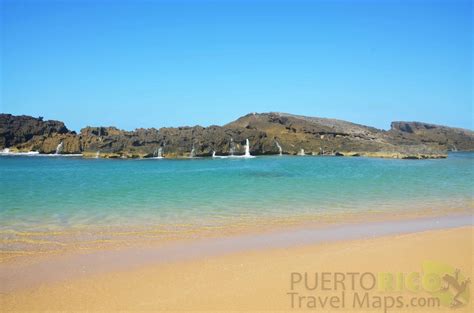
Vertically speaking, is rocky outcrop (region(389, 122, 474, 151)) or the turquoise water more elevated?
rocky outcrop (region(389, 122, 474, 151))

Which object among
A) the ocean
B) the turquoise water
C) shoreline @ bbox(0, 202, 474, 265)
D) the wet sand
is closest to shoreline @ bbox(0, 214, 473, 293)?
the wet sand

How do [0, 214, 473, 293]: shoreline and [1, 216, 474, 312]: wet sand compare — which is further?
[0, 214, 473, 293]: shoreline

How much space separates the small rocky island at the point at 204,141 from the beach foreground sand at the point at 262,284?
53.1 meters

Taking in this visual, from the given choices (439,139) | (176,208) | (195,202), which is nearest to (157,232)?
(176,208)

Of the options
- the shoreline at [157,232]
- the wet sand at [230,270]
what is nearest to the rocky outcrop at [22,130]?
the shoreline at [157,232]

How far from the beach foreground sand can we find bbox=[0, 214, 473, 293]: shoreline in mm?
341

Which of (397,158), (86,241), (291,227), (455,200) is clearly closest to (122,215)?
(86,241)

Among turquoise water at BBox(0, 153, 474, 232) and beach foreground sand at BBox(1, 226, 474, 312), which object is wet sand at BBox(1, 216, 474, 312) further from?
turquoise water at BBox(0, 153, 474, 232)

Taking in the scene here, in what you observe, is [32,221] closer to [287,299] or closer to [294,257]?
[294,257]

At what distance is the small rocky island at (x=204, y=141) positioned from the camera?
6125 centimetres

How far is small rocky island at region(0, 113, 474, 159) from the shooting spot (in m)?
61.2

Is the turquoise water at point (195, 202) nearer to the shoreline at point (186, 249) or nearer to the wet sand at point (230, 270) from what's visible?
the shoreline at point (186, 249)

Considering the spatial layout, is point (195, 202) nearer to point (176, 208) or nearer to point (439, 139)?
point (176, 208)

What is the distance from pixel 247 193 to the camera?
19.0m
